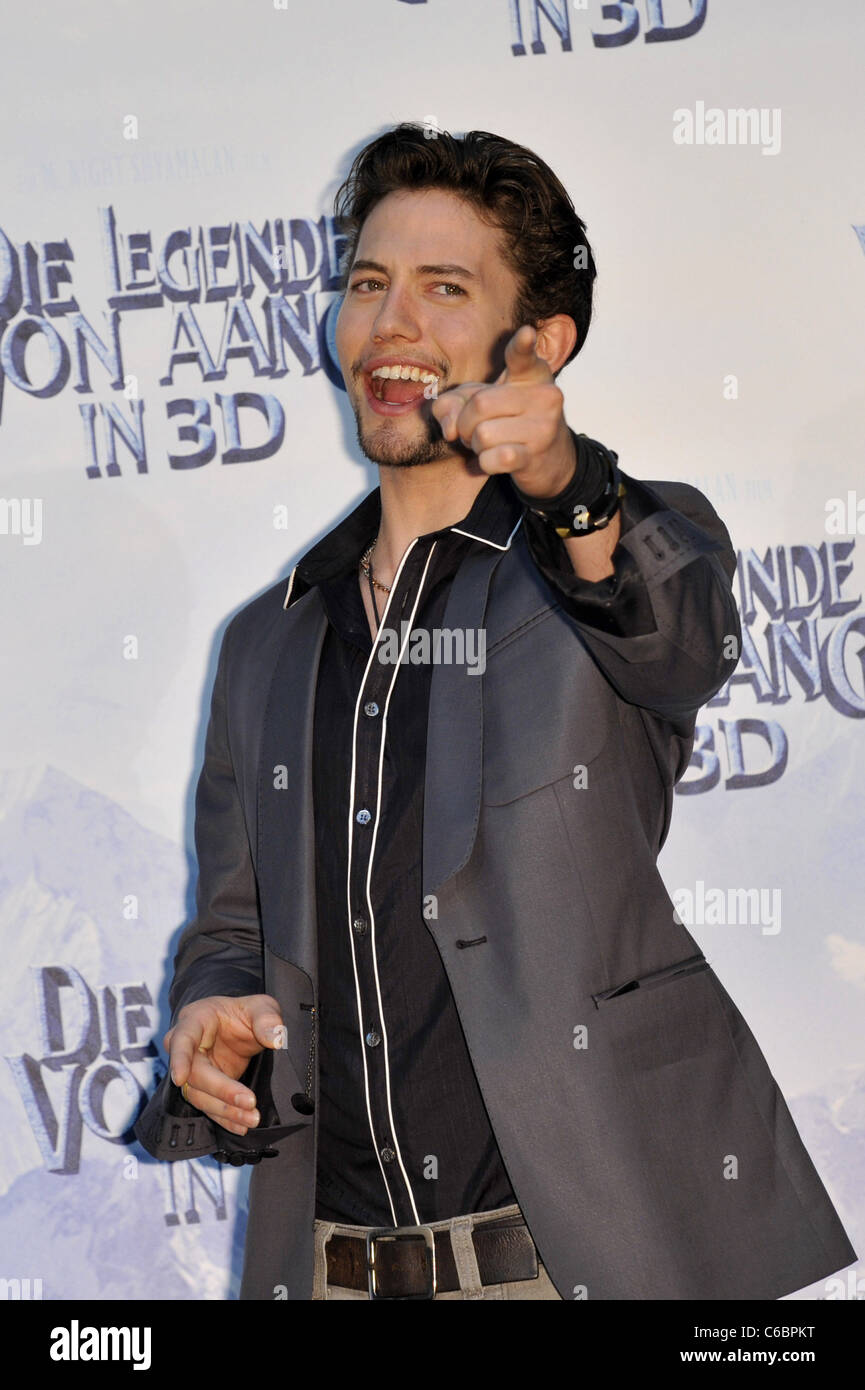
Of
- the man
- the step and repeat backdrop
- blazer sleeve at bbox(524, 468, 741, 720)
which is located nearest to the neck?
the man

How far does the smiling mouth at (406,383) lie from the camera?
207 cm

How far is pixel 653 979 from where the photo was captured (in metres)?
1.74

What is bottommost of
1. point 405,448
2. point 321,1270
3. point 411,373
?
point 321,1270

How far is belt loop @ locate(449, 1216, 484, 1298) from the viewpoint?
5.55 feet

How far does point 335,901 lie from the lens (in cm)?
190

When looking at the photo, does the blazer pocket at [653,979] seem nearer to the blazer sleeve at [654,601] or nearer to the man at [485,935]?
the man at [485,935]

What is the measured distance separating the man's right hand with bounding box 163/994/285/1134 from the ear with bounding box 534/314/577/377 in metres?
1.15

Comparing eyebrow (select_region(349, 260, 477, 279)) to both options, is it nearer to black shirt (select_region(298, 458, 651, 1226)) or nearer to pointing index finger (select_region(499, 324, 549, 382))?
black shirt (select_region(298, 458, 651, 1226))

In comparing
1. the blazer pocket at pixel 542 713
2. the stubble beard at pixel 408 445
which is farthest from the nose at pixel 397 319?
the blazer pocket at pixel 542 713

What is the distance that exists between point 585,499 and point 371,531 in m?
0.82

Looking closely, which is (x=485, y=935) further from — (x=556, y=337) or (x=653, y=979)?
(x=556, y=337)

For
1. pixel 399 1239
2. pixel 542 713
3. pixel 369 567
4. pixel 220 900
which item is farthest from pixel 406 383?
pixel 399 1239

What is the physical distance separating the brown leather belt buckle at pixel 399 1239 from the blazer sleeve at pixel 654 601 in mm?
730

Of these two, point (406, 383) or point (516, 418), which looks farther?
point (406, 383)
